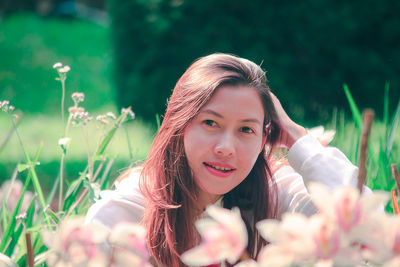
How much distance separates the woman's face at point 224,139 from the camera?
1.48 meters

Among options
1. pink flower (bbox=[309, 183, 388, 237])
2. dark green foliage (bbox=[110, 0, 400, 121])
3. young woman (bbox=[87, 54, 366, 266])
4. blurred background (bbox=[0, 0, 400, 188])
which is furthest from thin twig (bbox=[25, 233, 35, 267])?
dark green foliage (bbox=[110, 0, 400, 121])

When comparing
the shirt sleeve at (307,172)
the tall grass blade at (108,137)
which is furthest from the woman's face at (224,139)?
the tall grass blade at (108,137)

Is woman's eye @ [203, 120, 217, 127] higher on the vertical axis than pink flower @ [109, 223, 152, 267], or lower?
lower

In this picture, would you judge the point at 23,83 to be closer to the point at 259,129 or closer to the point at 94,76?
the point at 94,76

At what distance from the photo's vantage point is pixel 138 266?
651 mm

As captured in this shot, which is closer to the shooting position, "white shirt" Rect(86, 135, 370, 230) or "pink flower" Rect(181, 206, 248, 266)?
"pink flower" Rect(181, 206, 248, 266)

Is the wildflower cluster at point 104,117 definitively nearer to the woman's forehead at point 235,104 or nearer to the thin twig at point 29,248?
the woman's forehead at point 235,104

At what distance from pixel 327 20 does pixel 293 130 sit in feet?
13.1

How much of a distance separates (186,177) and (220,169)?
7.5 inches

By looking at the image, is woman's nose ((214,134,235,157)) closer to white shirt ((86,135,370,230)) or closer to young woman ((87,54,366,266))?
young woman ((87,54,366,266))

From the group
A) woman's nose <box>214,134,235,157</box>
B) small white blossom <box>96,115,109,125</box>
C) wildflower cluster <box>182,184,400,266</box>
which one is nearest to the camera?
wildflower cluster <box>182,184,400,266</box>

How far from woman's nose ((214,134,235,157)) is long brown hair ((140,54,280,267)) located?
0.15 m

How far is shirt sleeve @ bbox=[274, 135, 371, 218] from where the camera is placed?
4.98ft

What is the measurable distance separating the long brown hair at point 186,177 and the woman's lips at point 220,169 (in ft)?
0.52
